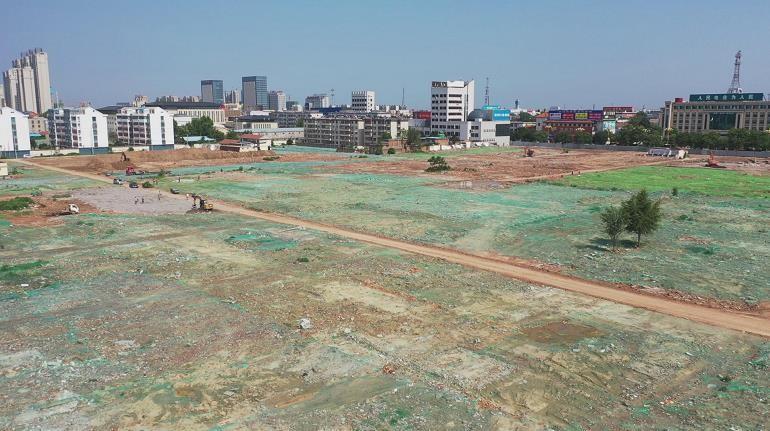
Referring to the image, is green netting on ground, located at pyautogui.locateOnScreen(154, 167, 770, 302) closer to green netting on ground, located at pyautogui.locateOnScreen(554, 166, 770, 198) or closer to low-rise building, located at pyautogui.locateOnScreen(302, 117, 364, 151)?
green netting on ground, located at pyautogui.locateOnScreen(554, 166, 770, 198)


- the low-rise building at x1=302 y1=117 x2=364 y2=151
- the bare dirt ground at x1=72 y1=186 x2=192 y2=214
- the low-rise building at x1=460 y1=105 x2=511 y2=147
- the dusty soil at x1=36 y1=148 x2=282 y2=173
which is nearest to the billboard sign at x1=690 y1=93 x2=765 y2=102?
the low-rise building at x1=460 y1=105 x2=511 y2=147

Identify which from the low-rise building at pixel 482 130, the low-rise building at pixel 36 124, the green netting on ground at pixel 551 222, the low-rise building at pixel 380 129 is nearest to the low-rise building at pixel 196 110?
the low-rise building at pixel 36 124

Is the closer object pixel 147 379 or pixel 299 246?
pixel 147 379

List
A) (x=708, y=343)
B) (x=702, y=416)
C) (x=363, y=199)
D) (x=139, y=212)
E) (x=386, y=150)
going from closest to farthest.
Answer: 1. (x=702, y=416)
2. (x=708, y=343)
3. (x=139, y=212)
4. (x=363, y=199)
5. (x=386, y=150)

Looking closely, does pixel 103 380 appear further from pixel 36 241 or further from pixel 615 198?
pixel 615 198

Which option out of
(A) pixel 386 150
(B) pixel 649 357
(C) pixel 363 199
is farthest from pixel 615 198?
(A) pixel 386 150
